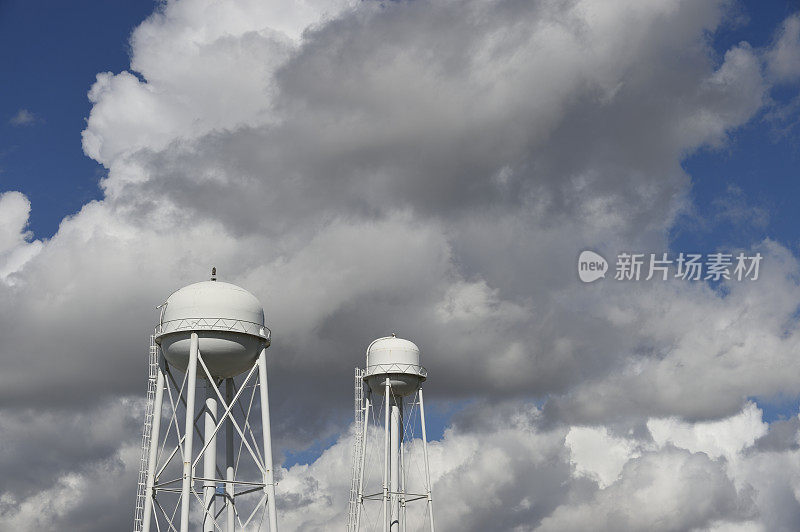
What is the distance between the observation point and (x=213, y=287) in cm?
4994

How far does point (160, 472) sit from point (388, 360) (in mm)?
23534

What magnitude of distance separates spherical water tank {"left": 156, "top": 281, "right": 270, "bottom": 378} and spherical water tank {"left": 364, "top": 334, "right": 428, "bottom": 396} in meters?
20.1

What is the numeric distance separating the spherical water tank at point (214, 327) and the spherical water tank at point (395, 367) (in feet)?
66.0

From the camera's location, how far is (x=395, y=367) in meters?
69.8

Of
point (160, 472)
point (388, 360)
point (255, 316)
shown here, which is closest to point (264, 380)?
point (255, 316)

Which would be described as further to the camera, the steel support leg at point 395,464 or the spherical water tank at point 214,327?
the steel support leg at point 395,464

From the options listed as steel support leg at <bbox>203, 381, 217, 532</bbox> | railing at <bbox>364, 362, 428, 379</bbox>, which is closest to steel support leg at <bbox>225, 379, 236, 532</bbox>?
steel support leg at <bbox>203, 381, 217, 532</bbox>

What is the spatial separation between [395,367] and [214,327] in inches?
906

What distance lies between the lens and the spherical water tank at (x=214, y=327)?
4884 centimetres

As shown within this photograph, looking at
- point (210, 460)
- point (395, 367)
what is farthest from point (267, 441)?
point (395, 367)

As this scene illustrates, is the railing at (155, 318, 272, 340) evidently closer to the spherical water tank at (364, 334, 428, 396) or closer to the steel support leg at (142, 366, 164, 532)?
the steel support leg at (142, 366, 164, 532)

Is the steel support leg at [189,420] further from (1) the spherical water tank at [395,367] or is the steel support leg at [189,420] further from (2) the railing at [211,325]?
(1) the spherical water tank at [395,367]

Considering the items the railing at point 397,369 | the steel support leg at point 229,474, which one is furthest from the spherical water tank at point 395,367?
the steel support leg at point 229,474

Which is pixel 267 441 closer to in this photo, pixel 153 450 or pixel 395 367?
pixel 153 450
